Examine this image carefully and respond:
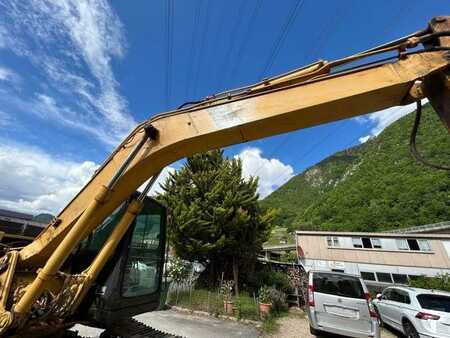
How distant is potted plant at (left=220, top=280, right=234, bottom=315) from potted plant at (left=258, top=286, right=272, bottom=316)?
1.06 metres

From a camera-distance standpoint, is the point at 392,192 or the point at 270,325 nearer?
the point at 270,325

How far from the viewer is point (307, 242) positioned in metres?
19.7

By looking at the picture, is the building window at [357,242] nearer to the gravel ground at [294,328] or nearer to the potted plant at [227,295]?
the gravel ground at [294,328]

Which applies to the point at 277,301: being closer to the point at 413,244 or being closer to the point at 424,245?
the point at 413,244

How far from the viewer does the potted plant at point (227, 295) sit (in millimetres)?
8248

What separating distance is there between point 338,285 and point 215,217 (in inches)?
205

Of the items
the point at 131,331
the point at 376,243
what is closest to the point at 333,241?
the point at 376,243

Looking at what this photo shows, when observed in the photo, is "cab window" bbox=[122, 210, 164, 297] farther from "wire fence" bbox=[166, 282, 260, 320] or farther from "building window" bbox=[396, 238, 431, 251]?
"building window" bbox=[396, 238, 431, 251]

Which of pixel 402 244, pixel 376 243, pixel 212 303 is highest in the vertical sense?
pixel 376 243

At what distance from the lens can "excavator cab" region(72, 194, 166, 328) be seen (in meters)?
2.67

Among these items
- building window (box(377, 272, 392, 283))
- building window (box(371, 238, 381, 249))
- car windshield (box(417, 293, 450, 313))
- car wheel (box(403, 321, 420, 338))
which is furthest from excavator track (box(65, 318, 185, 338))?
building window (box(371, 238, 381, 249))

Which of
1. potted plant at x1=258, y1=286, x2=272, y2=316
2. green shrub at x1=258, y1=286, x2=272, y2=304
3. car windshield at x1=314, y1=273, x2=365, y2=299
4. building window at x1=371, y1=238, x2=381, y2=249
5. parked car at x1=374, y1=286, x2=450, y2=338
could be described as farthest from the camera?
building window at x1=371, y1=238, x2=381, y2=249

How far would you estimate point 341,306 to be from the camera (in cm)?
563

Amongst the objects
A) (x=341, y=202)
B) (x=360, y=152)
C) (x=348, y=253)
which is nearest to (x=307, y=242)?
(x=348, y=253)
